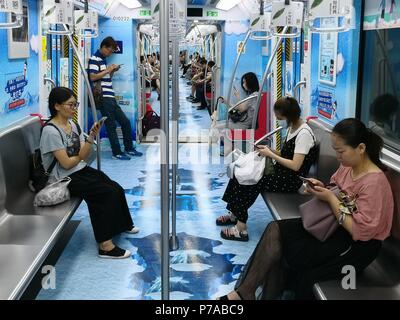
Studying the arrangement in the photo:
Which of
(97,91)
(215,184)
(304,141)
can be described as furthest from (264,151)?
(97,91)

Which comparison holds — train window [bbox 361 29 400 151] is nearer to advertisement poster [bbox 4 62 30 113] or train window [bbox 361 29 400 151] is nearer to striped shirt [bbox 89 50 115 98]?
advertisement poster [bbox 4 62 30 113]

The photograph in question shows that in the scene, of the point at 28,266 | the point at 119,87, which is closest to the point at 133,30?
the point at 119,87

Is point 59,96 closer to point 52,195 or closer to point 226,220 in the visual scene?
point 52,195

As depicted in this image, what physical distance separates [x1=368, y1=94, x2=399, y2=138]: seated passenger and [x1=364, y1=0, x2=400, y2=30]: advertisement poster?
21.7 inches

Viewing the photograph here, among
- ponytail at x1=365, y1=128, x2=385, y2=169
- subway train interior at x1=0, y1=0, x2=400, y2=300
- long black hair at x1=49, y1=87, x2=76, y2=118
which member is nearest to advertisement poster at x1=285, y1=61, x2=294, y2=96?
subway train interior at x1=0, y1=0, x2=400, y2=300

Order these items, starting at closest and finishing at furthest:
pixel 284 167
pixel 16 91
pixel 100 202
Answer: pixel 100 202 < pixel 284 167 < pixel 16 91

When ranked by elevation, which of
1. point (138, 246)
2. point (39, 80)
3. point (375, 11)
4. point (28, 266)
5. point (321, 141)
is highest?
point (375, 11)

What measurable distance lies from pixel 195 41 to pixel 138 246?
16922 millimetres

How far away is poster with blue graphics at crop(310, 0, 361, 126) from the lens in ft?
14.6

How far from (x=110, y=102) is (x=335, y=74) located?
437 cm

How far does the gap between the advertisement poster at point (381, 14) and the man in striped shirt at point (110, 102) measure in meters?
4.29

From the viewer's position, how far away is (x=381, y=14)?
3.87 metres
